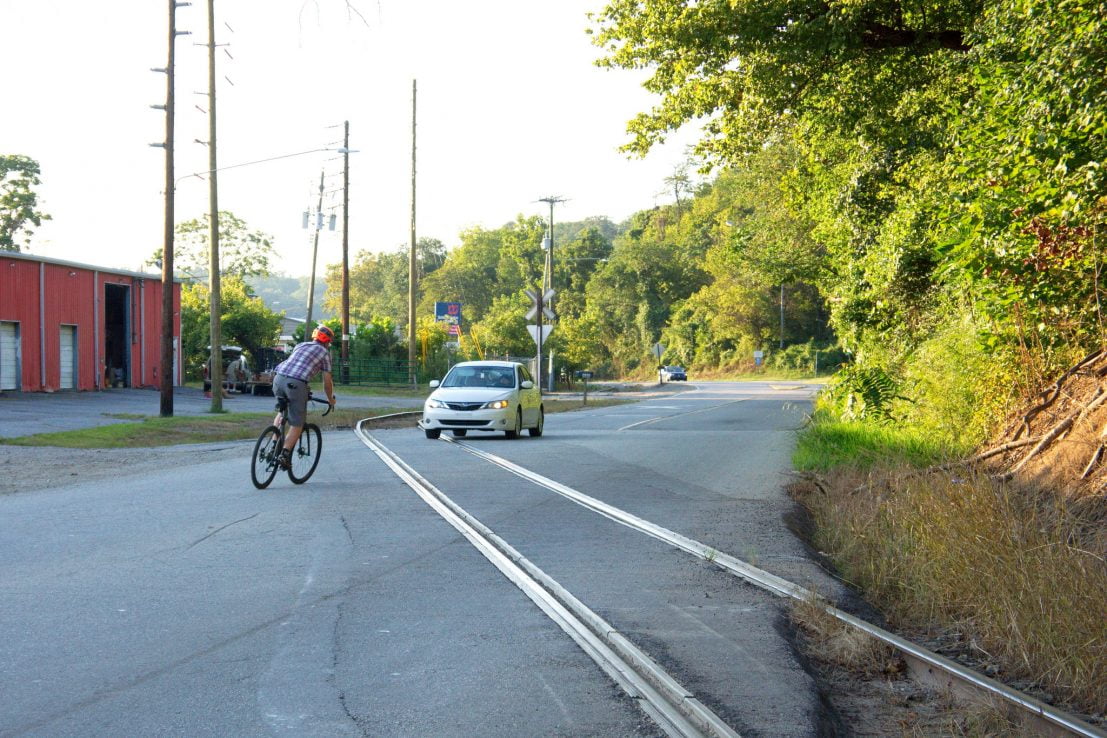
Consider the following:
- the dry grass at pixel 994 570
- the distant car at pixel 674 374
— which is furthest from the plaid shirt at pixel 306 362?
the distant car at pixel 674 374

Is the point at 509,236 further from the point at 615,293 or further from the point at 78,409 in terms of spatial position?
the point at 78,409

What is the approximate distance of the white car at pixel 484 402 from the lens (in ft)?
68.4

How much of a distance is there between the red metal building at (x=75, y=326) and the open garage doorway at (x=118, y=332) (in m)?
0.04

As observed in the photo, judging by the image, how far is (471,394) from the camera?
834 inches

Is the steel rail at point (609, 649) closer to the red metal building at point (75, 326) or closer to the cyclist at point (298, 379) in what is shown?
the cyclist at point (298, 379)

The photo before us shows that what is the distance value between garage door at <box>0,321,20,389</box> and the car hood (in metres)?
20.9

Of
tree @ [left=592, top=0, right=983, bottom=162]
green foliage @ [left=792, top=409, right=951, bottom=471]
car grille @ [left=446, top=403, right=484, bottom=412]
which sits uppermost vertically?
tree @ [left=592, top=0, right=983, bottom=162]

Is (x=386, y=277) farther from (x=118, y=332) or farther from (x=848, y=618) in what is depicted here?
(x=848, y=618)

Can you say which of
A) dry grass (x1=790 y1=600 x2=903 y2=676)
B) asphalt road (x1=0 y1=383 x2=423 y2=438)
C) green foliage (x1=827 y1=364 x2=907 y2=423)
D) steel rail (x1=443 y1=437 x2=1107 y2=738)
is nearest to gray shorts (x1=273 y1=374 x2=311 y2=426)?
steel rail (x1=443 y1=437 x2=1107 y2=738)

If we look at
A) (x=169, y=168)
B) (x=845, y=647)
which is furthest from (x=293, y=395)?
(x=169, y=168)

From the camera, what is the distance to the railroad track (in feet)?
15.2

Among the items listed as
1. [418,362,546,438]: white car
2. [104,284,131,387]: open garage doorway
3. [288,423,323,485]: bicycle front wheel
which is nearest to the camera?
[288,423,323,485]: bicycle front wheel

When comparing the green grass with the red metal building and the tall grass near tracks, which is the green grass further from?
the red metal building

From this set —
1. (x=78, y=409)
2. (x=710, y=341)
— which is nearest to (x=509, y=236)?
(x=710, y=341)
